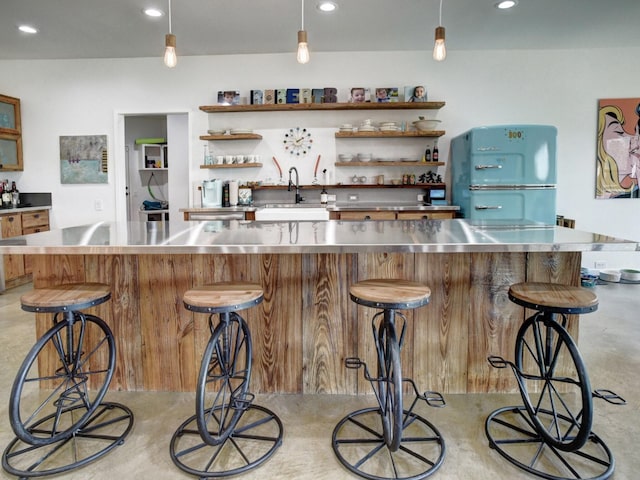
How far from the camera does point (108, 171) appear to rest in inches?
203

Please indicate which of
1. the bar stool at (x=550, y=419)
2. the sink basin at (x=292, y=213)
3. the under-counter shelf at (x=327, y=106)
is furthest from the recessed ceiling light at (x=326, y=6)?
the bar stool at (x=550, y=419)

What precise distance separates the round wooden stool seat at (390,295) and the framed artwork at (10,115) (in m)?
5.03

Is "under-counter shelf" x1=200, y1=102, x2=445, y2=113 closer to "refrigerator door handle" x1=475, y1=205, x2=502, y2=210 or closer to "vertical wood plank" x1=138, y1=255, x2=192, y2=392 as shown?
"refrigerator door handle" x1=475, y1=205, x2=502, y2=210

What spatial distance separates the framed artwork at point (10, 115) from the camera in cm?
492

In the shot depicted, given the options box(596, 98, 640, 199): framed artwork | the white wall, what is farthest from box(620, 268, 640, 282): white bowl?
box(596, 98, 640, 199): framed artwork

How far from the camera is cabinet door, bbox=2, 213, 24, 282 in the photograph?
14.6 feet

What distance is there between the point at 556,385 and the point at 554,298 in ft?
2.79

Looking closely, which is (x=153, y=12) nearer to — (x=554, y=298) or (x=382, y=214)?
(x=382, y=214)

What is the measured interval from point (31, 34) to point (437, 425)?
490 cm

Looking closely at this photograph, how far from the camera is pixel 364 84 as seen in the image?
4.91 metres

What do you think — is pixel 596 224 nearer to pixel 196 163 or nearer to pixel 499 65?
pixel 499 65

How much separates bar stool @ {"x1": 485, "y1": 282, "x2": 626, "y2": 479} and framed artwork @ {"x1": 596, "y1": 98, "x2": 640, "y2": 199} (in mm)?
3789

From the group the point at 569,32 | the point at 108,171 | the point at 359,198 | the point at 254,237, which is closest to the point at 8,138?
the point at 108,171

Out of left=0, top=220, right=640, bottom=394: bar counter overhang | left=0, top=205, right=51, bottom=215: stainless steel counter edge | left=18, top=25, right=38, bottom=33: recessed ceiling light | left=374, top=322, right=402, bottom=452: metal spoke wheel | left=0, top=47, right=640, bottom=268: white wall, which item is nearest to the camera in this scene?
left=374, top=322, right=402, bottom=452: metal spoke wheel
